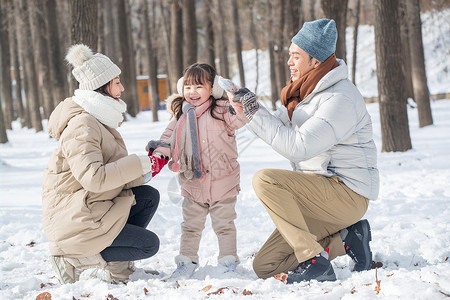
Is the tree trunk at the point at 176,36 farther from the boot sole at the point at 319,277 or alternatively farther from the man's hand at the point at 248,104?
the boot sole at the point at 319,277

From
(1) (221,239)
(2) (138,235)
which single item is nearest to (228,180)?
(1) (221,239)

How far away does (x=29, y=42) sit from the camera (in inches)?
807

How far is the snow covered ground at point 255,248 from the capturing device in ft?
9.17

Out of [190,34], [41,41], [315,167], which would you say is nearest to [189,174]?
[315,167]

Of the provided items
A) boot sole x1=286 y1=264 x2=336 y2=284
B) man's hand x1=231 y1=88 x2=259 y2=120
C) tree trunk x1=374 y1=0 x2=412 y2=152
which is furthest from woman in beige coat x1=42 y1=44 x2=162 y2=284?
tree trunk x1=374 y1=0 x2=412 y2=152

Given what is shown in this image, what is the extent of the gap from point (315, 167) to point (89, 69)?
166cm

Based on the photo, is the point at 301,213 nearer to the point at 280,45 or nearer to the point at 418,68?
the point at 418,68

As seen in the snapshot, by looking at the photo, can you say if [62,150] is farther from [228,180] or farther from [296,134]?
[296,134]

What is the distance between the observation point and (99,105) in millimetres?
3273

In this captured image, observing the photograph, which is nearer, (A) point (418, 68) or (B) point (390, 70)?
(B) point (390, 70)

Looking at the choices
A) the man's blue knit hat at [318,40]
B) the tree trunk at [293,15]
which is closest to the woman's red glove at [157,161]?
the man's blue knit hat at [318,40]

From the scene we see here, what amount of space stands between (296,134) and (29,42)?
19871 millimetres

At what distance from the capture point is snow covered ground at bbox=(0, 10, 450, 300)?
2.79 m

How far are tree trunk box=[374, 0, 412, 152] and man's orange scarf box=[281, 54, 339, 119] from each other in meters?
5.69
